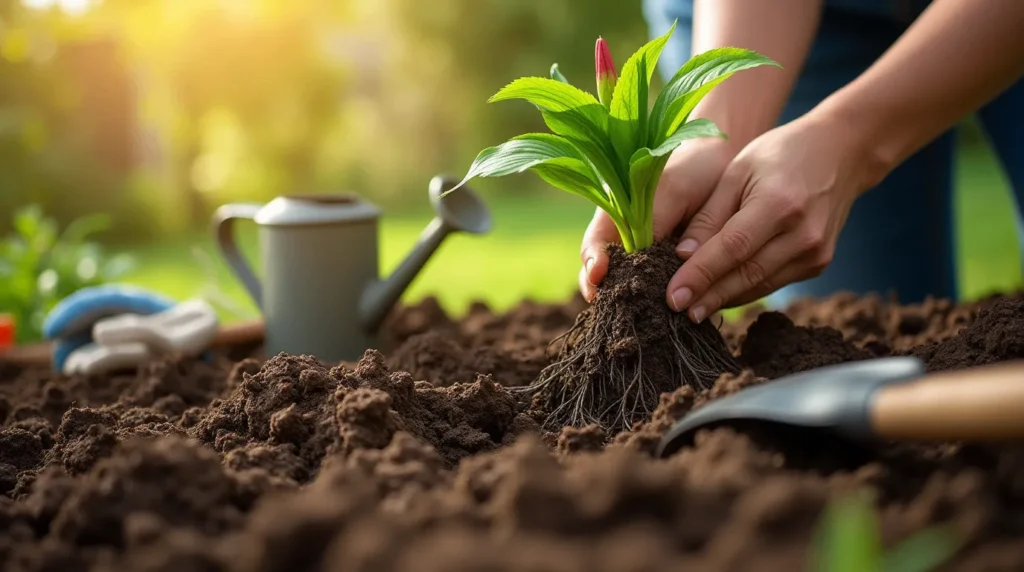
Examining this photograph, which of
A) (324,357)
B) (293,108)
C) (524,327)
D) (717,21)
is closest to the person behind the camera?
(717,21)

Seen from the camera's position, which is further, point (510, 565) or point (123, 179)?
point (123, 179)

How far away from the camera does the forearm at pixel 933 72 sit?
65.2 inches

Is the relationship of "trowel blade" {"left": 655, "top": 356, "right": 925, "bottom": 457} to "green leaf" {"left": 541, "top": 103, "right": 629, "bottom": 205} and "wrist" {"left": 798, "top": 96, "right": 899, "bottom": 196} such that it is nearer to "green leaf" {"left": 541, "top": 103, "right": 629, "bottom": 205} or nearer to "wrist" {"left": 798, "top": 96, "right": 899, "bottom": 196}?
"green leaf" {"left": 541, "top": 103, "right": 629, "bottom": 205}

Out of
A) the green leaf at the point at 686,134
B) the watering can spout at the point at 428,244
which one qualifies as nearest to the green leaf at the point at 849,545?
the green leaf at the point at 686,134

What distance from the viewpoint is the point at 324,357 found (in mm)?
2182

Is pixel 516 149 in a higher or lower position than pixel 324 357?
higher

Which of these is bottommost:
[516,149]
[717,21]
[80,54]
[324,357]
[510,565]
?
[324,357]

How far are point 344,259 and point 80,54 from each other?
5.24m

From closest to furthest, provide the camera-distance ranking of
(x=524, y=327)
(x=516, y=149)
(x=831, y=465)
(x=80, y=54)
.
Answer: (x=831, y=465) < (x=516, y=149) < (x=524, y=327) < (x=80, y=54)

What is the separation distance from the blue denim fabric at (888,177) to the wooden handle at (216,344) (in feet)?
4.83

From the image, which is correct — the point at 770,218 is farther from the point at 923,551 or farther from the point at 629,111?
the point at 923,551

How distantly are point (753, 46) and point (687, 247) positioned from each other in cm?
64

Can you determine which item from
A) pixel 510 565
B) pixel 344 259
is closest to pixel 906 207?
pixel 344 259

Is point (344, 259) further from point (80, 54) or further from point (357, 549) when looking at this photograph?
point (80, 54)
